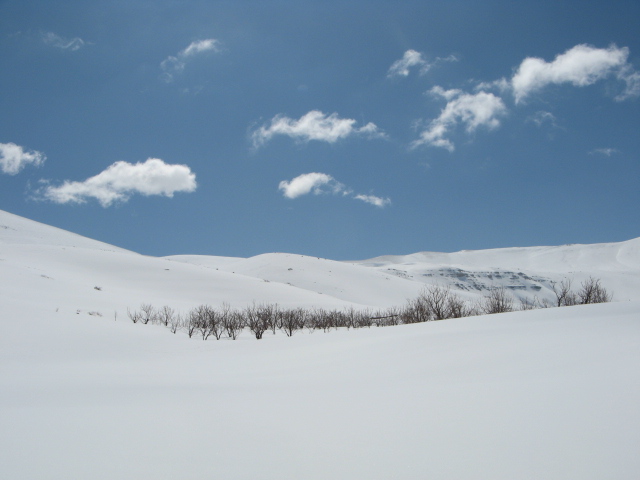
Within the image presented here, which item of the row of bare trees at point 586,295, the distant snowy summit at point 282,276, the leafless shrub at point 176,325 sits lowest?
the leafless shrub at point 176,325

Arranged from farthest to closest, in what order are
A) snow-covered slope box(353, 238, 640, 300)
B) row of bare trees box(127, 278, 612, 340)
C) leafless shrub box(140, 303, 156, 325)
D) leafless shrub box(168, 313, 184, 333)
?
snow-covered slope box(353, 238, 640, 300) < leafless shrub box(140, 303, 156, 325) < leafless shrub box(168, 313, 184, 333) < row of bare trees box(127, 278, 612, 340)

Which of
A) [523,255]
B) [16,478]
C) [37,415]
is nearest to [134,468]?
[16,478]

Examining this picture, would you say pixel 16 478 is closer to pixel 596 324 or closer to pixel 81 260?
pixel 596 324

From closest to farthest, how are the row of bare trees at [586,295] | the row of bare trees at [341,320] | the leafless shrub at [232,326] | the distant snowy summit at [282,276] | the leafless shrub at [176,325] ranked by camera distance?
1. the row of bare trees at [586,295]
2. the leafless shrub at [232,326]
3. the row of bare trees at [341,320]
4. the leafless shrub at [176,325]
5. the distant snowy summit at [282,276]

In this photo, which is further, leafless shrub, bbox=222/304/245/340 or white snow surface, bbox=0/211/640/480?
leafless shrub, bbox=222/304/245/340

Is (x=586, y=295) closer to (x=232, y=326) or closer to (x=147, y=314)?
(x=232, y=326)

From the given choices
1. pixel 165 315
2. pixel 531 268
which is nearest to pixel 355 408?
pixel 165 315

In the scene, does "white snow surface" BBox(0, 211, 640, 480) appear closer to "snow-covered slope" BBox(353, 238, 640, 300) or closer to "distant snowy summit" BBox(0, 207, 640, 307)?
"distant snowy summit" BBox(0, 207, 640, 307)

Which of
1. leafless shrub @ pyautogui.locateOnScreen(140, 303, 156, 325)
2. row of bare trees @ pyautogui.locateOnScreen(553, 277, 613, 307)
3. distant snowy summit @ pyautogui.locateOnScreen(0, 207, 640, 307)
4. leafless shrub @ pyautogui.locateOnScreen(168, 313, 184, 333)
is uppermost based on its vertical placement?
distant snowy summit @ pyautogui.locateOnScreen(0, 207, 640, 307)

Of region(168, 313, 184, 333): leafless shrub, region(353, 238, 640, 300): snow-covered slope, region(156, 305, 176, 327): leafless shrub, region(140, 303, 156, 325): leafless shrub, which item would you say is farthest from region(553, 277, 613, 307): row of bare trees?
region(353, 238, 640, 300): snow-covered slope

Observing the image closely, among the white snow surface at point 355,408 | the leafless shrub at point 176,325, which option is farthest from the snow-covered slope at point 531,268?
the white snow surface at point 355,408

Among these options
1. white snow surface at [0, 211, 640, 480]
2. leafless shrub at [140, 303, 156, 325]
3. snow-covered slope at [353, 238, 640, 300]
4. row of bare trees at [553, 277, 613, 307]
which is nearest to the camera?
white snow surface at [0, 211, 640, 480]

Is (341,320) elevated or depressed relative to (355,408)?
depressed

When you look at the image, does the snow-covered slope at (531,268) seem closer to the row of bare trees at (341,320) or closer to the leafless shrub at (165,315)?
the row of bare trees at (341,320)
